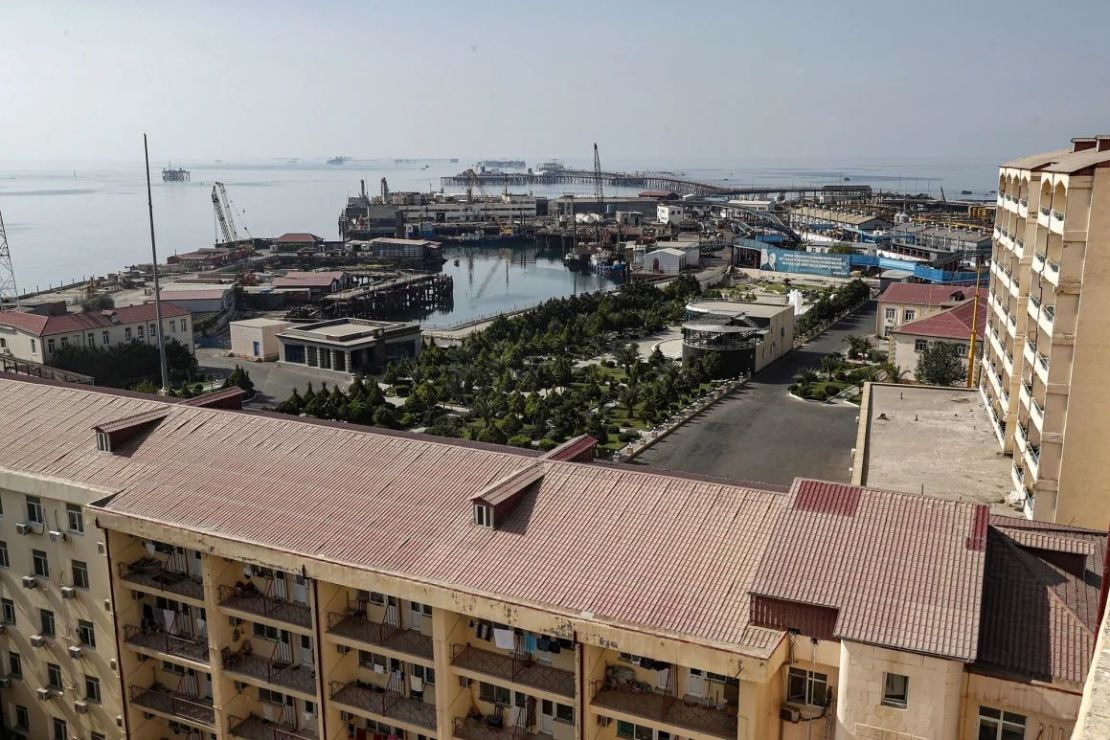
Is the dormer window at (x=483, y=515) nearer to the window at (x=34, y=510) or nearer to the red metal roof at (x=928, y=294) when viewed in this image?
the window at (x=34, y=510)

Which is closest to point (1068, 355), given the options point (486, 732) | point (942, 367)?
point (486, 732)

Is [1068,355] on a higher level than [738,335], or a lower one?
higher

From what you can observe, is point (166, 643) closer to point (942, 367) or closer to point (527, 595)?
point (527, 595)

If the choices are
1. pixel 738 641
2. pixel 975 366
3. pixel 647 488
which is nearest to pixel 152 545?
pixel 647 488

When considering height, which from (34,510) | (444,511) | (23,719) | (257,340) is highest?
(444,511)

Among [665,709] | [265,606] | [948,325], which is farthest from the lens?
[948,325]

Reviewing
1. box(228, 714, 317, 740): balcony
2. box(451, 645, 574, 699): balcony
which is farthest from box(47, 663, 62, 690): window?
box(451, 645, 574, 699): balcony

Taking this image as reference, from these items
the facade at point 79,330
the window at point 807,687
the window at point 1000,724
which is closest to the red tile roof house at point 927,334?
the window at point 807,687
